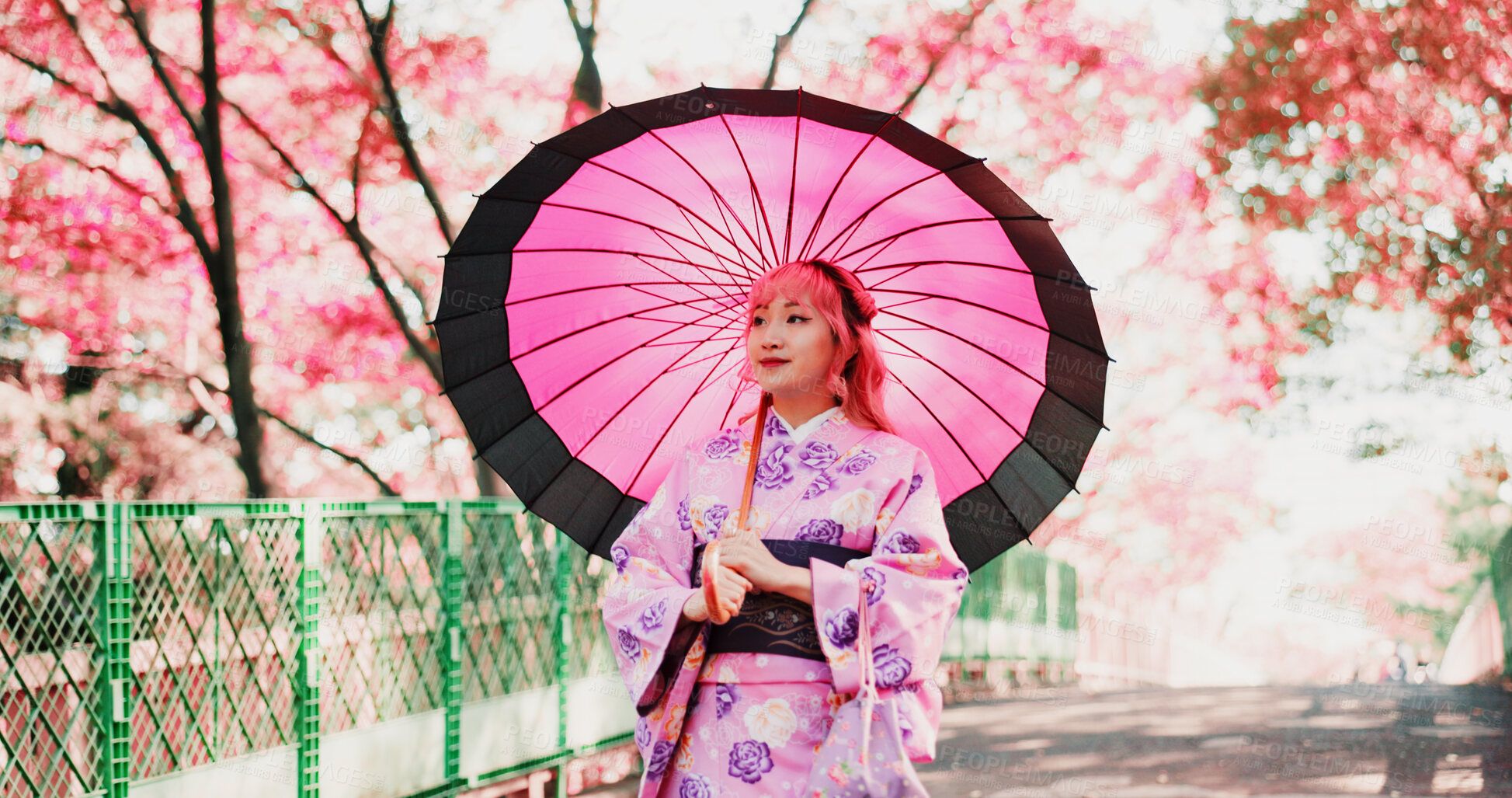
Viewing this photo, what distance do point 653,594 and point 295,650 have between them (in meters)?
2.43

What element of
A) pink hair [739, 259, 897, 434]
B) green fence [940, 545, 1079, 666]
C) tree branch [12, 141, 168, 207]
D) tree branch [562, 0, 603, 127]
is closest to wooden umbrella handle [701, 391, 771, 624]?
pink hair [739, 259, 897, 434]

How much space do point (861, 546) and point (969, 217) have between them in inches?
32.2

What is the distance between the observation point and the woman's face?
259cm

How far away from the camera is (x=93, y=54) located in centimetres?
775

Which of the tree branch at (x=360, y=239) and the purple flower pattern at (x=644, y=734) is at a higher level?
the tree branch at (x=360, y=239)

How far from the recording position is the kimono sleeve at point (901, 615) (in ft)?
7.45

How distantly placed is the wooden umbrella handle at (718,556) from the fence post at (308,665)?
7.69 ft

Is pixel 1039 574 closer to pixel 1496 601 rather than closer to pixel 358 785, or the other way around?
pixel 1496 601

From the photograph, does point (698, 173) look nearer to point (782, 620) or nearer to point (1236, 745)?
point (782, 620)

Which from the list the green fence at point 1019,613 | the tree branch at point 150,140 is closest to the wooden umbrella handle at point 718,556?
the tree branch at point 150,140

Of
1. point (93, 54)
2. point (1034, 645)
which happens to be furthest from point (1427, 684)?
point (93, 54)

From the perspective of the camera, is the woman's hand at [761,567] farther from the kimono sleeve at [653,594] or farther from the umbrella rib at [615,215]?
the umbrella rib at [615,215]

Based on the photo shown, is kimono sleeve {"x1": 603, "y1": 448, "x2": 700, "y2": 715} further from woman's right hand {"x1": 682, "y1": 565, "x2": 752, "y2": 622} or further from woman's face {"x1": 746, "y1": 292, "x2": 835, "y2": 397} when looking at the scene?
woman's face {"x1": 746, "y1": 292, "x2": 835, "y2": 397}

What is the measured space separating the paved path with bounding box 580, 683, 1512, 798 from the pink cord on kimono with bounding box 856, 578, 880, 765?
4282 millimetres
